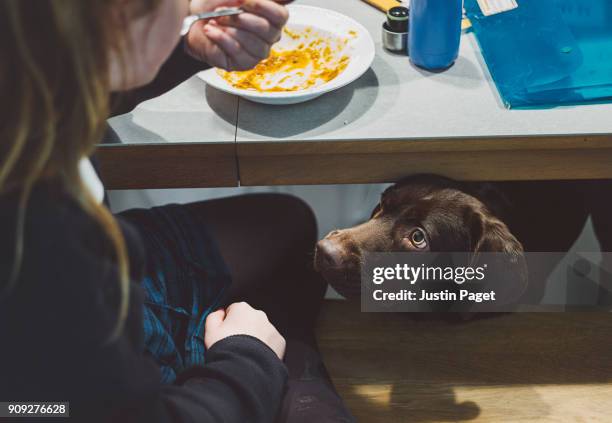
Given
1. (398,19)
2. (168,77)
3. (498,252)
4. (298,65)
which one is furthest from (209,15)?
(498,252)

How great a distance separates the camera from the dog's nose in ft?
4.47

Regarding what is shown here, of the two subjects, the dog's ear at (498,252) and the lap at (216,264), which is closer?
the lap at (216,264)

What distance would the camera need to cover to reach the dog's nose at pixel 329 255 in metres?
1.36

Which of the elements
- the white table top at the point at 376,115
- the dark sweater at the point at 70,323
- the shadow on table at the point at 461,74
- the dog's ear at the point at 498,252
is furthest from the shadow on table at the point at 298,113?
the dark sweater at the point at 70,323

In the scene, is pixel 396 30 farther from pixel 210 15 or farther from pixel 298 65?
pixel 210 15

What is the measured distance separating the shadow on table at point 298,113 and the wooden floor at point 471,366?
16.1 inches

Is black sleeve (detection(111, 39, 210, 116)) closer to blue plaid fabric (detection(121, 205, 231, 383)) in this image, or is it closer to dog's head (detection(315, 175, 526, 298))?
blue plaid fabric (detection(121, 205, 231, 383))

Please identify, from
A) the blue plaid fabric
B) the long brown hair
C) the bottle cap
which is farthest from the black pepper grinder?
the long brown hair

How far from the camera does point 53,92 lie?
642 millimetres

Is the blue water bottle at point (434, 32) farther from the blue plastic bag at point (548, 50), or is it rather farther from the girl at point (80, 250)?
the girl at point (80, 250)

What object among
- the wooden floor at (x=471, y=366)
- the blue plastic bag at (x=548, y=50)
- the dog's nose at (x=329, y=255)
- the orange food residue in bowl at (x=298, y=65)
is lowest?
the wooden floor at (x=471, y=366)

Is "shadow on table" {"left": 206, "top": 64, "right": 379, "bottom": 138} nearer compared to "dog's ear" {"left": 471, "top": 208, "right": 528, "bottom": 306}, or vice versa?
"shadow on table" {"left": 206, "top": 64, "right": 379, "bottom": 138}

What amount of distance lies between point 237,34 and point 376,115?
29cm

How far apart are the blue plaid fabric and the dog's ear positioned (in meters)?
0.48
